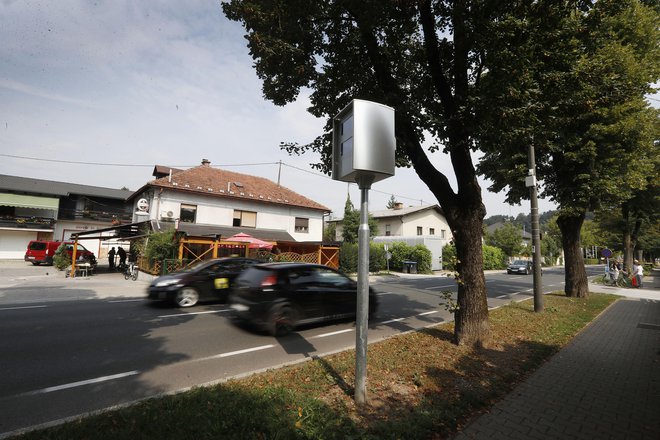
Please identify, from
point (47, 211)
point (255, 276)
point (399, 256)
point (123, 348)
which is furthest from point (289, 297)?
point (47, 211)

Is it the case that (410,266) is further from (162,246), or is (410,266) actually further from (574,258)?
(162,246)

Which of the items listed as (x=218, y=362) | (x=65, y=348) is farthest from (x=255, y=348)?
(x=65, y=348)

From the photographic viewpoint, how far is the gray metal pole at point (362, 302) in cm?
370

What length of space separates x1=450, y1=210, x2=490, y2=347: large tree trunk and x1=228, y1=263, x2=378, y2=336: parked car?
2.98 m

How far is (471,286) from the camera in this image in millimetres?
6383

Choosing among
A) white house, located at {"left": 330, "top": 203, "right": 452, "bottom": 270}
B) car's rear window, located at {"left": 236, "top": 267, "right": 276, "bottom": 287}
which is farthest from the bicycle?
white house, located at {"left": 330, "top": 203, "right": 452, "bottom": 270}

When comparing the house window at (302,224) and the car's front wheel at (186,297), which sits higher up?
the house window at (302,224)

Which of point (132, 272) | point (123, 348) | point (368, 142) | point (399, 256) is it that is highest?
point (368, 142)

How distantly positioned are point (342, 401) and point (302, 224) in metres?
23.1

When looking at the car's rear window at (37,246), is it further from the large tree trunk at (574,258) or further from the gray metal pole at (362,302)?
the large tree trunk at (574,258)

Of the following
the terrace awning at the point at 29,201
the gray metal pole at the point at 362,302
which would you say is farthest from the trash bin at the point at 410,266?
the terrace awning at the point at 29,201

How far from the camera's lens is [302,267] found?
311 inches

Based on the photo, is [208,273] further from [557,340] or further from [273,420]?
[557,340]

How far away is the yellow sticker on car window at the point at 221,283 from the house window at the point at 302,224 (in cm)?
1549
